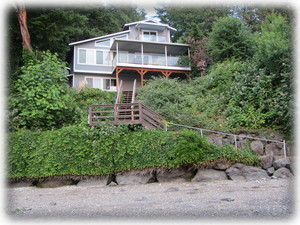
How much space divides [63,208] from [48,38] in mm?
13208

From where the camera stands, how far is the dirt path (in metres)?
5.47

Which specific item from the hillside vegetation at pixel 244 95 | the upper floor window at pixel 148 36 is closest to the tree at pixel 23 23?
the hillside vegetation at pixel 244 95

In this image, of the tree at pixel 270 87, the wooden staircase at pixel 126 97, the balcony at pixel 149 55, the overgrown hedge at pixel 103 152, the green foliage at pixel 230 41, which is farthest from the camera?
the balcony at pixel 149 55

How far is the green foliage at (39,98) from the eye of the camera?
1166cm

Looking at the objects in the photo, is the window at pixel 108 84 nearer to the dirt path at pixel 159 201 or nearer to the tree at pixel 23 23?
the tree at pixel 23 23

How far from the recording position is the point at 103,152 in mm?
9570

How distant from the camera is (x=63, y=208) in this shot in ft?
20.9

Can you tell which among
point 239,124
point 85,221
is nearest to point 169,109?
point 239,124

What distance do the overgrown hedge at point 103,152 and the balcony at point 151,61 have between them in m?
13.5

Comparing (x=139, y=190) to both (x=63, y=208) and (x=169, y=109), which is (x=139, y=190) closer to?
(x=63, y=208)

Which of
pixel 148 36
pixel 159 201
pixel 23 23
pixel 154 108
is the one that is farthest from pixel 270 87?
pixel 148 36

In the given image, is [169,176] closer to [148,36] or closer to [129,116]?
[129,116]

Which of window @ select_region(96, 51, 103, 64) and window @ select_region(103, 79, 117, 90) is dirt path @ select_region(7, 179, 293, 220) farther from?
window @ select_region(96, 51, 103, 64)

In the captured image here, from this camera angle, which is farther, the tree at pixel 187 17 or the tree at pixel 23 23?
the tree at pixel 187 17
